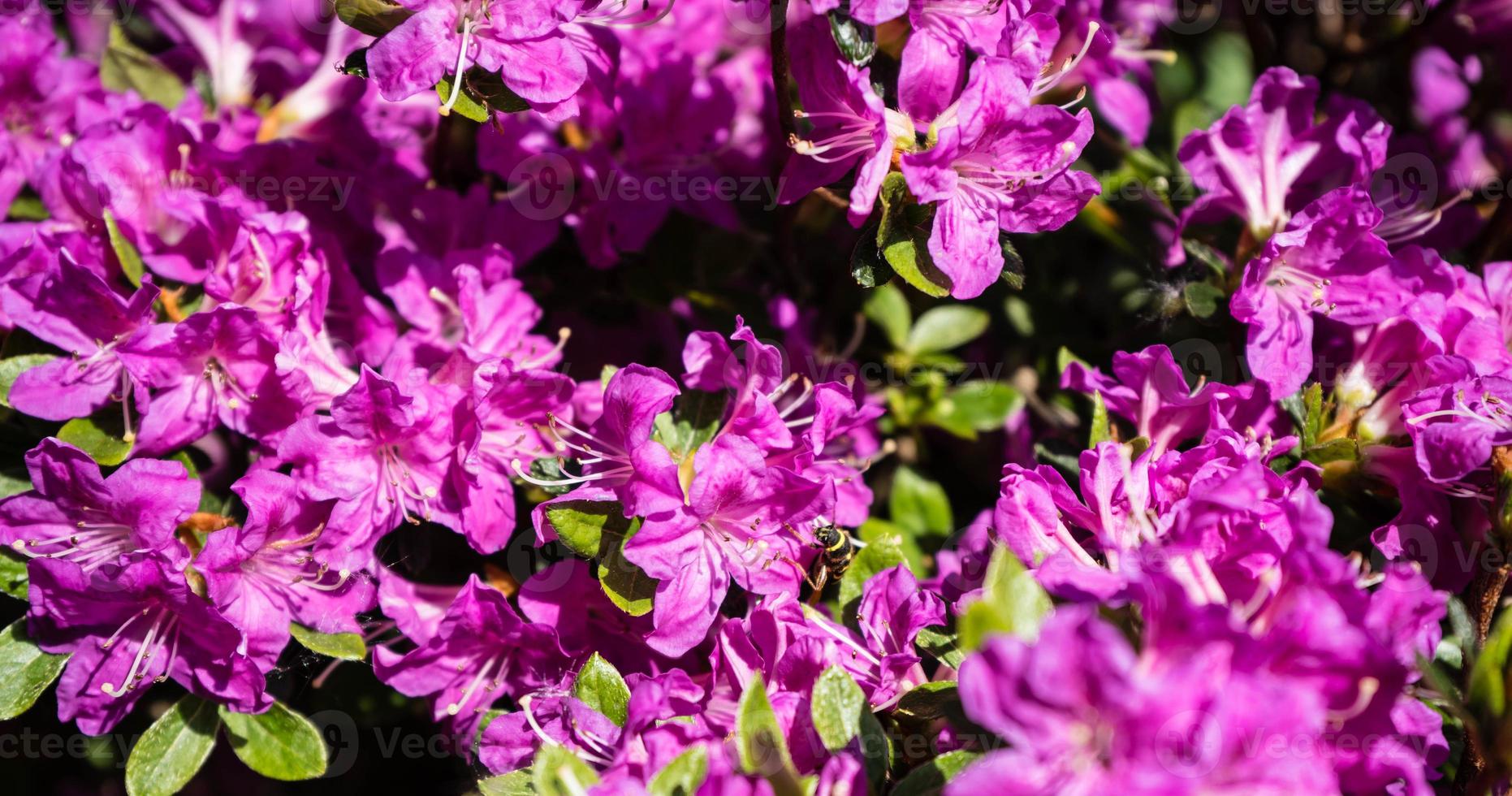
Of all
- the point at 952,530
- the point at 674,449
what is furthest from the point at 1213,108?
the point at 674,449

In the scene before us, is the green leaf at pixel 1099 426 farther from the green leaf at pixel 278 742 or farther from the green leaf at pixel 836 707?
the green leaf at pixel 278 742

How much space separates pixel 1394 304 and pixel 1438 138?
0.99m

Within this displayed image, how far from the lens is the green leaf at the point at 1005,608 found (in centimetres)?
110

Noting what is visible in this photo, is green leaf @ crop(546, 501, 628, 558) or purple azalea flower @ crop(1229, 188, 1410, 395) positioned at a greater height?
purple azalea flower @ crop(1229, 188, 1410, 395)

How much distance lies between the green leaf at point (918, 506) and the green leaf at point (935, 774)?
0.73m

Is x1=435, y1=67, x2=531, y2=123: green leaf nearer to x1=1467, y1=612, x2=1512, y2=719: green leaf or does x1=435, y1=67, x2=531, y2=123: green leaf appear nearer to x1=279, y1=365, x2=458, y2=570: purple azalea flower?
x1=279, y1=365, x2=458, y2=570: purple azalea flower

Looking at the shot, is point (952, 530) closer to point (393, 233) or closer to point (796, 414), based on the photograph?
point (796, 414)

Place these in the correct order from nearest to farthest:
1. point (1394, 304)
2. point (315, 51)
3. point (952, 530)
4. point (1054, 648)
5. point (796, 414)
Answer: point (1054, 648) → point (1394, 304) → point (796, 414) → point (952, 530) → point (315, 51)

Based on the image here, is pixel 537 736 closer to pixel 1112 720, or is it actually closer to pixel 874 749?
pixel 874 749

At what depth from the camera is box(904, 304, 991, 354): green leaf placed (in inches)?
85.6

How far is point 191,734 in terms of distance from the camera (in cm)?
180

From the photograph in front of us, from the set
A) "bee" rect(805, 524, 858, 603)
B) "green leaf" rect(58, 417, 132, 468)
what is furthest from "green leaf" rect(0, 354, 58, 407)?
→ "bee" rect(805, 524, 858, 603)

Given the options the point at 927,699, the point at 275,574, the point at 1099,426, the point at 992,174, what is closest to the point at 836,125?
the point at 992,174

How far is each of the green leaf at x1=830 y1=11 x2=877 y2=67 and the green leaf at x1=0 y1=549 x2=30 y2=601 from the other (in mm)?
1369
